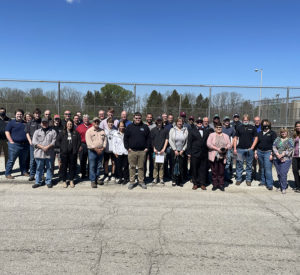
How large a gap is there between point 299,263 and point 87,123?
6145 mm

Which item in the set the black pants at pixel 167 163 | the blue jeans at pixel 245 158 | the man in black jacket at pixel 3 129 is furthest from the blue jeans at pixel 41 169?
the blue jeans at pixel 245 158

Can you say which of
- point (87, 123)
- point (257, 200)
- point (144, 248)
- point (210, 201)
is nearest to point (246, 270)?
point (144, 248)

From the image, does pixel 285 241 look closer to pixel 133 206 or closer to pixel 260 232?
pixel 260 232

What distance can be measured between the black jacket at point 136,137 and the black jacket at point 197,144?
4.15ft

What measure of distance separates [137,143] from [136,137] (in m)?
0.17

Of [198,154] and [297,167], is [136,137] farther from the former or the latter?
[297,167]

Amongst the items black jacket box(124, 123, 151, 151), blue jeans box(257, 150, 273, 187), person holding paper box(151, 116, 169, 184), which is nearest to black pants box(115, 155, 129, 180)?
black jacket box(124, 123, 151, 151)

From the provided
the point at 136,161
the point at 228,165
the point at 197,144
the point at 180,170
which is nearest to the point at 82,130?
the point at 136,161

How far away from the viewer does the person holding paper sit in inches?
270

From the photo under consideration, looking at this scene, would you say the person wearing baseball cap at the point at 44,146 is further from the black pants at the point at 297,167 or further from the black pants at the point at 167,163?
the black pants at the point at 297,167

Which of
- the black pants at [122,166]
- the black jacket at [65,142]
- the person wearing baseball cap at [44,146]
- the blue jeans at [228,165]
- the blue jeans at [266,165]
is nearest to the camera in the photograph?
the person wearing baseball cap at [44,146]

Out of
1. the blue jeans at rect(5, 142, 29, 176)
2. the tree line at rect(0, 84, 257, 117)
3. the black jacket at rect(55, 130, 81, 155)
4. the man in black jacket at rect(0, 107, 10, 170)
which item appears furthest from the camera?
the tree line at rect(0, 84, 257, 117)

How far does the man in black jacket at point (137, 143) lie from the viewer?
21.6ft

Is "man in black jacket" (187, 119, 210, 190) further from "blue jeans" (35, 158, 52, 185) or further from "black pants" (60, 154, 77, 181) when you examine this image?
"blue jeans" (35, 158, 52, 185)
